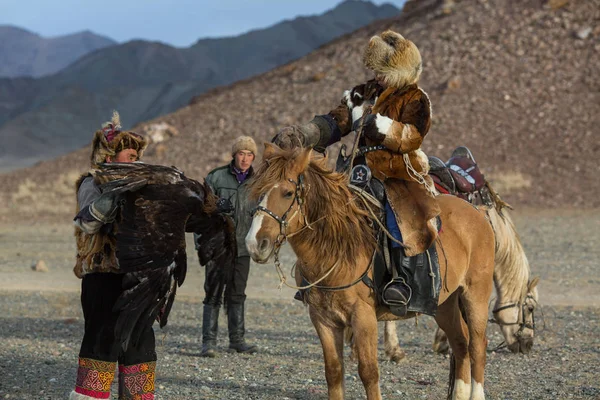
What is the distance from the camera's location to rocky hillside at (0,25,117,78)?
506 ft

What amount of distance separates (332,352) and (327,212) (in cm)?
87

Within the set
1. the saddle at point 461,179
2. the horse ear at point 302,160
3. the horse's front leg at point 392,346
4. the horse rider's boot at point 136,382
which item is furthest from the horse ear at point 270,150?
the horse's front leg at point 392,346

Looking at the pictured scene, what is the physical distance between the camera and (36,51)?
16888 centimetres

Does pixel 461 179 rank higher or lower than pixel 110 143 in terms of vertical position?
higher

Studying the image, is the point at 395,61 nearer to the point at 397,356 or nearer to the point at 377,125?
the point at 377,125

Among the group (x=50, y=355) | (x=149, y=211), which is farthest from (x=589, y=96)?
(x=149, y=211)

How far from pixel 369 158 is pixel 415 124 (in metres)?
0.37

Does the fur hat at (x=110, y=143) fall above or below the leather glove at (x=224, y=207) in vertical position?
above

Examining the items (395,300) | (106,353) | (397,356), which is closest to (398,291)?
(395,300)

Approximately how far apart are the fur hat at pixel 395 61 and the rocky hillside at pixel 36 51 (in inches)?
5814

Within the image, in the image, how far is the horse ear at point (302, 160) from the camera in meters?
5.66

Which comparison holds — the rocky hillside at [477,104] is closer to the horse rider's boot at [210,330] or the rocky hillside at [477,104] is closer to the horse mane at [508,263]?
the horse mane at [508,263]

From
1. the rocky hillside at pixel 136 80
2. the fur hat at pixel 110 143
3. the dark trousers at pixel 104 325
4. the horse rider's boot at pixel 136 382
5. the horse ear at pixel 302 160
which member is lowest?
the horse rider's boot at pixel 136 382

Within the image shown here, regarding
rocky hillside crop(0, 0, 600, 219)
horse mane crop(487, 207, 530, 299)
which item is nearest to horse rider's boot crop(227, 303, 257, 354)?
horse mane crop(487, 207, 530, 299)
